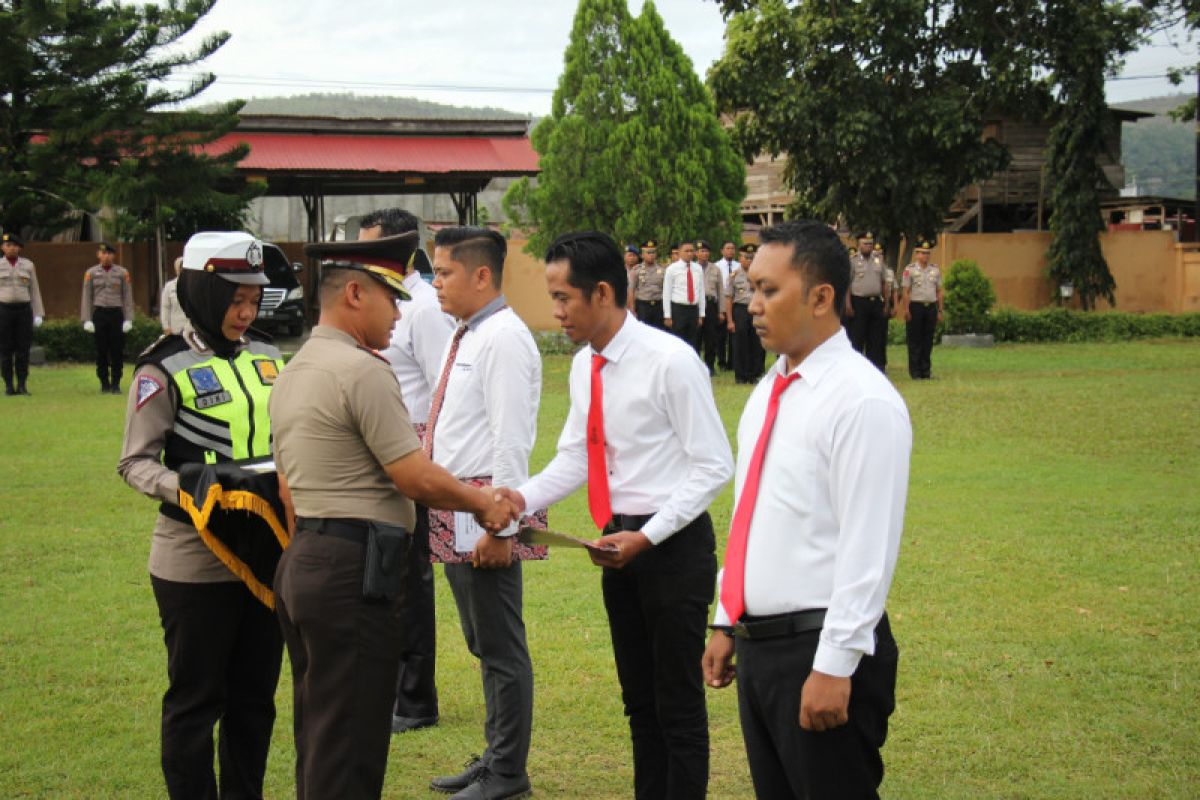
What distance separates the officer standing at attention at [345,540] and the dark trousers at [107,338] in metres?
15.3

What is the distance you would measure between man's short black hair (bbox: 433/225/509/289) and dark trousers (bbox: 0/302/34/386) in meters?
14.3

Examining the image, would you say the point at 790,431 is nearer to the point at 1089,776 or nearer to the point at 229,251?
the point at 229,251

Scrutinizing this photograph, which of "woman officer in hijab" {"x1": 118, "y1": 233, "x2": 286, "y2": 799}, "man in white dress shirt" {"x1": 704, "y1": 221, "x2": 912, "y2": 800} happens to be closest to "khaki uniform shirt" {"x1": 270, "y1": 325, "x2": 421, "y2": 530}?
"woman officer in hijab" {"x1": 118, "y1": 233, "x2": 286, "y2": 799}

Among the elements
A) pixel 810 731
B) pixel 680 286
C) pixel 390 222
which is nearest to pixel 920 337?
pixel 680 286

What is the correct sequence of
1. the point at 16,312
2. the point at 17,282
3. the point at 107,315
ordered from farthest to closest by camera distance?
the point at 107,315
the point at 17,282
the point at 16,312

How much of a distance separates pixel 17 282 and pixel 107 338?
4.50 feet

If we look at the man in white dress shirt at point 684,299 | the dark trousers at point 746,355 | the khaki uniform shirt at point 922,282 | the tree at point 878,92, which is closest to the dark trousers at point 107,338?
the man in white dress shirt at point 684,299

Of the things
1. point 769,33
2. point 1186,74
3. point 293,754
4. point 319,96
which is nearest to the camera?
point 293,754

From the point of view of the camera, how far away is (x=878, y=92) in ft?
103

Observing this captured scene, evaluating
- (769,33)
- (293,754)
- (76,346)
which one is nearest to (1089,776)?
(293,754)

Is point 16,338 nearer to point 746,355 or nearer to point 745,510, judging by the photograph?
point 746,355

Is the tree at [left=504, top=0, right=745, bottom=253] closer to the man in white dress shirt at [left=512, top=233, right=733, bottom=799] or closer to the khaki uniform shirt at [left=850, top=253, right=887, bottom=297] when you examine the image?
the khaki uniform shirt at [left=850, top=253, right=887, bottom=297]

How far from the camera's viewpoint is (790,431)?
9.99 feet

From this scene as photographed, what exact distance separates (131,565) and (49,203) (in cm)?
2038
